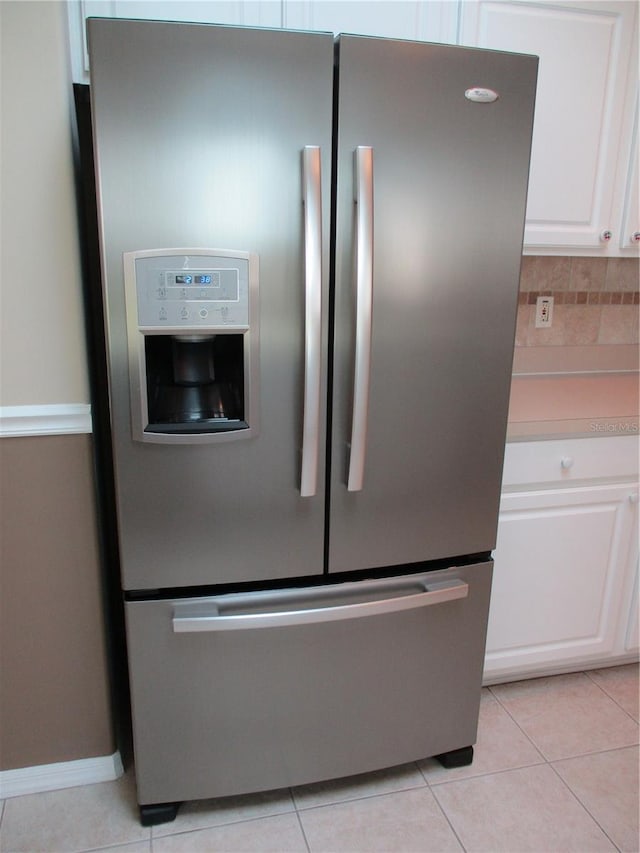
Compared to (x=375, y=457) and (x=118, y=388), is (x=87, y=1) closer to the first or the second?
(x=118, y=388)

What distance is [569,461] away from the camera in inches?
72.7

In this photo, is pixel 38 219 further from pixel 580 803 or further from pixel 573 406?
pixel 580 803

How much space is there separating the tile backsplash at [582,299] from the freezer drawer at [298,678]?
1162mm

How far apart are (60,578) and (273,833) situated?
2.67ft

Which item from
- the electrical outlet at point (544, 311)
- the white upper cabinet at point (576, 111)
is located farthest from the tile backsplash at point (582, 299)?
the white upper cabinet at point (576, 111)

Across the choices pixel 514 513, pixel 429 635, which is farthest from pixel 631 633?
pixel 429 635

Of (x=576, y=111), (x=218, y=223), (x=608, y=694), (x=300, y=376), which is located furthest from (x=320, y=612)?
(x=576, y=111)

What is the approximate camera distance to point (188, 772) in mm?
1518

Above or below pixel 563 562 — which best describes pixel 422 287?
above

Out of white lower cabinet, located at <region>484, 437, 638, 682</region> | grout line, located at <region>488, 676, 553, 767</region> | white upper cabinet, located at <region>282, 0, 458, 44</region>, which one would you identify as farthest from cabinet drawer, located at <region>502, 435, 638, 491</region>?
white upper cabinet, located at <region>282, 0, 458, 44</region>

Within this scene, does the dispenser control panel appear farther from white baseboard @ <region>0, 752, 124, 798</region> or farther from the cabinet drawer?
white baseboard @ <region>0, 752, 124, 798</region>

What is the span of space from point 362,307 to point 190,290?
34cm

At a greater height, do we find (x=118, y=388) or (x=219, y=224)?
(x=219, y=224)

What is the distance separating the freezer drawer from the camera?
1431 millimetres
